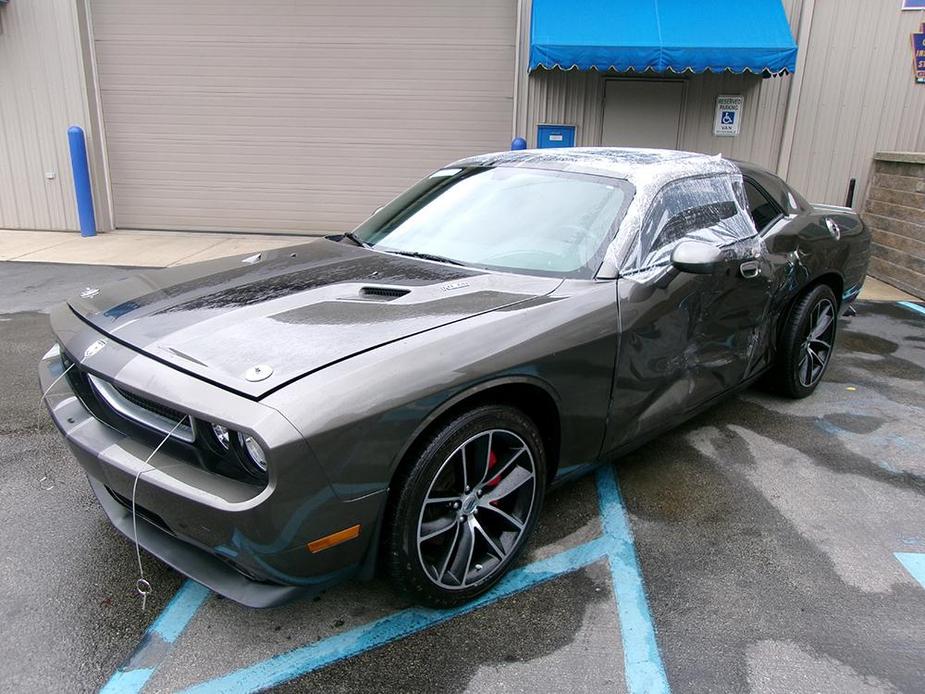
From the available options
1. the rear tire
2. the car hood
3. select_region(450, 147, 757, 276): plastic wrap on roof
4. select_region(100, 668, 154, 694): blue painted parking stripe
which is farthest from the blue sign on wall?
select_region(100, 668, 154, 694): blue painted parking stripe

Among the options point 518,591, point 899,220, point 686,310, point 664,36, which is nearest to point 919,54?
point 899,220

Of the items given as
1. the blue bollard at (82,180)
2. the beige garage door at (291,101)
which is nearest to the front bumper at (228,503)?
the beige garage door at (291,101)

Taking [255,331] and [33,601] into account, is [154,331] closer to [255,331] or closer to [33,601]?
[255,331]

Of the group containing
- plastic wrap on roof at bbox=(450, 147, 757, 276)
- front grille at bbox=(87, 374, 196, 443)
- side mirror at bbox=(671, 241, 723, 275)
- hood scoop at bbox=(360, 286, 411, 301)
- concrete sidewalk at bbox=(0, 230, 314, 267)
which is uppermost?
plastic wrap on roof at bbox=(450, 147, 757, 276)

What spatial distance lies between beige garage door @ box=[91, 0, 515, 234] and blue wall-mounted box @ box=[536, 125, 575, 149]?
19.5 inches

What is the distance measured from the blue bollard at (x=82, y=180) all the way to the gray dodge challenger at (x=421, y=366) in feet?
27.6

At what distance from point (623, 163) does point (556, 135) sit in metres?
7.16

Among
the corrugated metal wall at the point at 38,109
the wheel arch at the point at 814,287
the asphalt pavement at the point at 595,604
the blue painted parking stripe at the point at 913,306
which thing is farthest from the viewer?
the corrugated metal wall at the point at 38,109

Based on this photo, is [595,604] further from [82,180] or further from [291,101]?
[82,180]

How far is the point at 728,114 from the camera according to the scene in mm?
10273

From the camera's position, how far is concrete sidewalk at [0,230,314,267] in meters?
9.16

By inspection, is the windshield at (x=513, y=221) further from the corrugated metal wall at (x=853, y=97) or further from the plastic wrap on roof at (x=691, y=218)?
the corrugated metal wall at (x=853, y=97)

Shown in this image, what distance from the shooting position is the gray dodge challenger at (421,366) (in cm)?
213

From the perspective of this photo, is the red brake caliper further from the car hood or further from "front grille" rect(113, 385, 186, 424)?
"front grille" rect(113, 385, 186, 424)
